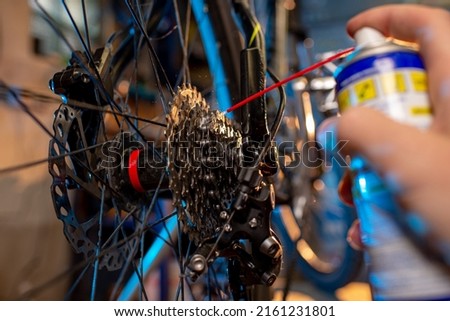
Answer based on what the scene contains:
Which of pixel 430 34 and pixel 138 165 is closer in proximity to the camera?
pixel 430 34

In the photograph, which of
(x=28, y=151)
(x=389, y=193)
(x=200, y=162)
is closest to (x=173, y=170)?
(x=200, y=162)

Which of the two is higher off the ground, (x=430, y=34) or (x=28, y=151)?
(x=430, y=34)

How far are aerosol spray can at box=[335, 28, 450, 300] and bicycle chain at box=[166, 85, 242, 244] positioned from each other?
0.12m

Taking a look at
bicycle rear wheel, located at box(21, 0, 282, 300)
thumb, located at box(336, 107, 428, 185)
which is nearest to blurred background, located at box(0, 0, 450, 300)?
bicycle rear wheel, located at box(21, 0, 282, 300)

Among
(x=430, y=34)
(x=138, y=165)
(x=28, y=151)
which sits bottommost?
(x=28, y=151)

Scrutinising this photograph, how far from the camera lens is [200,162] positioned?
0.39 meters

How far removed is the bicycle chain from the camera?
0.37 metres

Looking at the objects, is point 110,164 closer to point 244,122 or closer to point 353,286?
point 244,122

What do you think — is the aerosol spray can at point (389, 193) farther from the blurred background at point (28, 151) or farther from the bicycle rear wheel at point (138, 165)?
the blurred background at point (28, 151)

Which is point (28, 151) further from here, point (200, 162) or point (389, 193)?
point (389, 193)

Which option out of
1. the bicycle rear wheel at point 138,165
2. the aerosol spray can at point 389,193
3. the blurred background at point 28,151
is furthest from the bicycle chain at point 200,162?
the blurred background at point 28,151

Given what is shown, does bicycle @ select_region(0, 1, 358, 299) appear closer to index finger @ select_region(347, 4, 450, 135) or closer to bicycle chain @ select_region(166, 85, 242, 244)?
bicycle chain @ select_region(166, 85, 242, 244)

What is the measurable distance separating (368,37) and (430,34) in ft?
0.14
